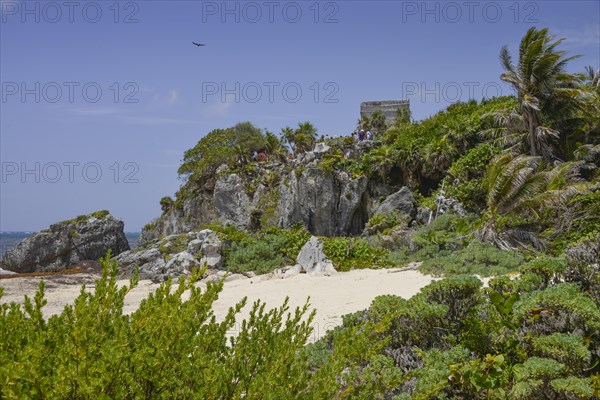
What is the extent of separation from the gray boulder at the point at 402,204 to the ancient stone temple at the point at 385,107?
697 inches

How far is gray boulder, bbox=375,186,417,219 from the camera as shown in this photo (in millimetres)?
21062

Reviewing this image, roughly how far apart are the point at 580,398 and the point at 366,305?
18.1ft

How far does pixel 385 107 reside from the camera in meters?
38.9

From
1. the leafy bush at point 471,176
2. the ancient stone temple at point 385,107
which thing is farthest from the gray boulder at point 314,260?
the ancient stone temple at point 385,107

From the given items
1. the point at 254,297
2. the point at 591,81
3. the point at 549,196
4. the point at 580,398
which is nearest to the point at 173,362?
the point at 580,398

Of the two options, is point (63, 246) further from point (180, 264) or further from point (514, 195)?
point (514, 195)

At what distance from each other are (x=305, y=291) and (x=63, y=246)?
817 inches

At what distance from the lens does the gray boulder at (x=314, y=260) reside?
1434 centimetres

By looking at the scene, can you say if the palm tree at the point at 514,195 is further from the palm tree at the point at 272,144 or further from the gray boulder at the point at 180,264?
the palm tree at the point at 272,144

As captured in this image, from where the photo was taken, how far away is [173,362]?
2.40 m

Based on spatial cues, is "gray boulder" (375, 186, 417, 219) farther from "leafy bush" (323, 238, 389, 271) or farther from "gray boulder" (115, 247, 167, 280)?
"gray boulder" (115, 247, 167, 280)

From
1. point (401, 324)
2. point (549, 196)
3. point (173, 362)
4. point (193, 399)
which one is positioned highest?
point (549, 196)

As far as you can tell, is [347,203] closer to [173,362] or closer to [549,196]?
[549,196]

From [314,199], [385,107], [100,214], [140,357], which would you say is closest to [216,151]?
[100,214]
